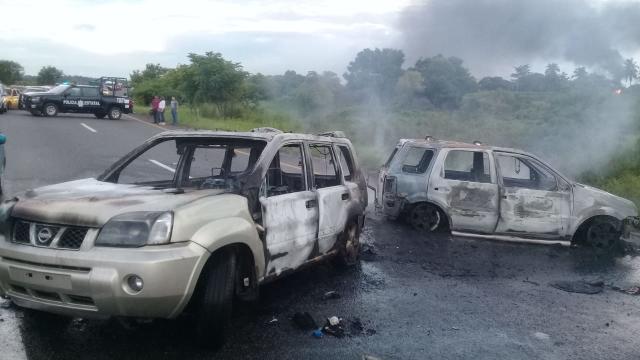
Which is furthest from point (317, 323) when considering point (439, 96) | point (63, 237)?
point (439, 96)

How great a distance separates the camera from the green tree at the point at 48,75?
106500mm

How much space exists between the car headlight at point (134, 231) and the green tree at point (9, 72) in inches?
4082

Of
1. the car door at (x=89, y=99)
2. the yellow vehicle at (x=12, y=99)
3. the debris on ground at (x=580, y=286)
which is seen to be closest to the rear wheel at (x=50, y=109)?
the car door at (x=89, y=99)

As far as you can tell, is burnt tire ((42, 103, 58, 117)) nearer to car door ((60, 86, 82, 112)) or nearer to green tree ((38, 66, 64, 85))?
car door ((60, 86, 82, 112))

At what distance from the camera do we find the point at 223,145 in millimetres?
5750

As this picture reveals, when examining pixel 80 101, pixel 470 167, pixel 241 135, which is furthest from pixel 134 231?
pixel 80 101

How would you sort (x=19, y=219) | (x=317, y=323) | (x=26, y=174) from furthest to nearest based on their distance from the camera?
(x=26, y=174) → (x=317, y=323) → (x=19, y=219)

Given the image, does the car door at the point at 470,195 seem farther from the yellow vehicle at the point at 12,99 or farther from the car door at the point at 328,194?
the yellow vehicle at the point at 12,99

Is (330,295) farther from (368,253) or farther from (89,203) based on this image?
(89,203)

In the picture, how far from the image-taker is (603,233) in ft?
29.4

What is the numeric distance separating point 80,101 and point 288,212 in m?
31.1

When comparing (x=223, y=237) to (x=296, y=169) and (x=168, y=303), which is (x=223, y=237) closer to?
(x=168, y=303)

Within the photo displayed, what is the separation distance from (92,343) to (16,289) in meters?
0.65

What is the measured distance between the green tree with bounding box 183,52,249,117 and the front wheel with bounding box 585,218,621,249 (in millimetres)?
28860
